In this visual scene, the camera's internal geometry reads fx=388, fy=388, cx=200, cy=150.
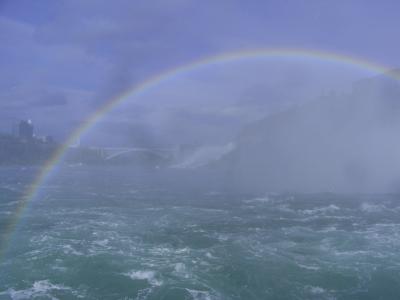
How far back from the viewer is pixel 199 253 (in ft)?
62.1

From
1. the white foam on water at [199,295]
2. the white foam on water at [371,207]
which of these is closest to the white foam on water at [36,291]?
the white foam on water at [199,295]

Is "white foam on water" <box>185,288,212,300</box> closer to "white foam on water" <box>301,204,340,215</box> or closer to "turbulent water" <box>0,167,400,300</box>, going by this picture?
"turbulent water" <box>0,167,400,300</box>

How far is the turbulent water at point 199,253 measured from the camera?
14.6m

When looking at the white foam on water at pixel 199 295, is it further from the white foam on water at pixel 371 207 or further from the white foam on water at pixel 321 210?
the white foam on water at pixel 371 207

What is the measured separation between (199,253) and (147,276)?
12.5ft

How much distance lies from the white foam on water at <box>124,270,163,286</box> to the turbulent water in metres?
0.04

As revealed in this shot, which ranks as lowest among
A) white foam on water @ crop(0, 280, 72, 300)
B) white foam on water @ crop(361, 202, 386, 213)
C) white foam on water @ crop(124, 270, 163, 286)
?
white foam on water @ crop(0, 280, 72, 300)

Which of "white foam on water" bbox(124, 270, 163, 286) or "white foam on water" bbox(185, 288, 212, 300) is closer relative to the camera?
"white foam on water" bbox(185, 288, 212, 300)

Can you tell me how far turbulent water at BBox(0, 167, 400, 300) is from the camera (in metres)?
14.6

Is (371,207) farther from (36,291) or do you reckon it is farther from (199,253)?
(36,291)

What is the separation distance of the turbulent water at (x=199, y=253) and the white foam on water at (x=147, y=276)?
0.04m

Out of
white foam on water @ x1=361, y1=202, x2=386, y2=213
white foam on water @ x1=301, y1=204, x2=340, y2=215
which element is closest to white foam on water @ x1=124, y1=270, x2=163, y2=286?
white foam on water @ x1=301, y1=204, x2=340, y2=215

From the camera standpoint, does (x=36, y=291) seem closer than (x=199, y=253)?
Yes

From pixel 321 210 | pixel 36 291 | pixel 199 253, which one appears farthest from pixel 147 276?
pixel 321 210
